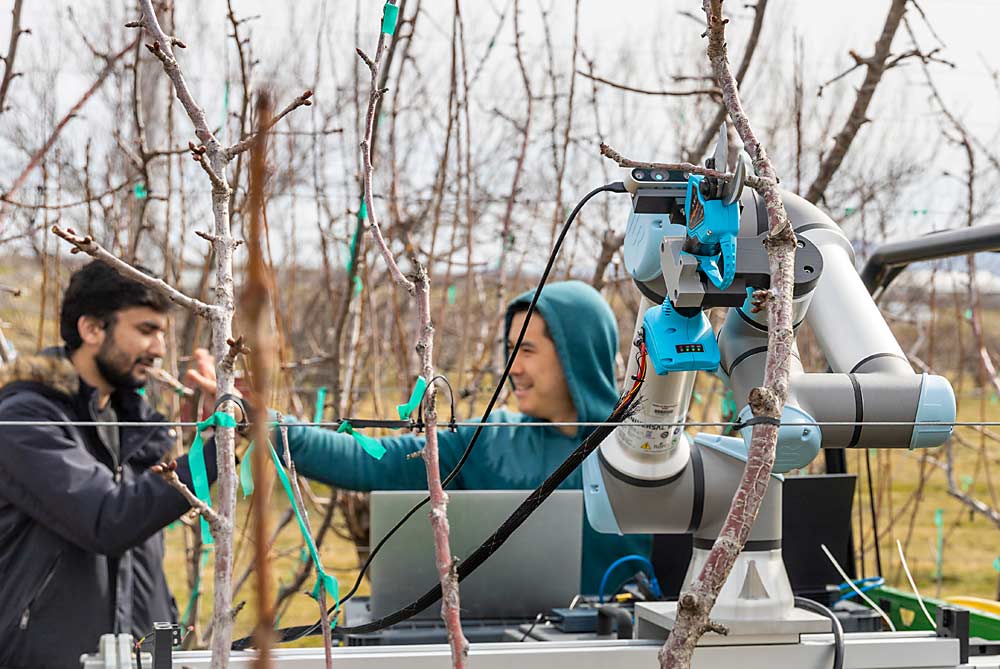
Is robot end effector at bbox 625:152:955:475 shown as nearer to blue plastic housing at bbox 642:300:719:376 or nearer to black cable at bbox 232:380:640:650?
blue plastic housing at bbox 642:300:719:376

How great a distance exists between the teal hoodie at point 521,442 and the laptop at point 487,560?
2.25ft

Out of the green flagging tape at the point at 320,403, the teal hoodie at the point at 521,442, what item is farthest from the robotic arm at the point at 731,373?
the teal hoodie at the point at 521,442

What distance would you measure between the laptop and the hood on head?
772 mm

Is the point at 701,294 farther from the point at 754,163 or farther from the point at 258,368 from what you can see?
the point at 258,368

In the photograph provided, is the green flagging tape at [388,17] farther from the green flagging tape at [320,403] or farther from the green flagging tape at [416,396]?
the green flagging tape at [320,403]

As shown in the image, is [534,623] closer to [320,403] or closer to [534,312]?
[320,403]

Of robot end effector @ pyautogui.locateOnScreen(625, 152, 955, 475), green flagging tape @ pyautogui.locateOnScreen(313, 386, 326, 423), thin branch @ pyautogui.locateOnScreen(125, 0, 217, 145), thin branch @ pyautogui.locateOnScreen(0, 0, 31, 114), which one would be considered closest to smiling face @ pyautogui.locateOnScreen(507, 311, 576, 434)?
green flagging tape @ pyautogui.locateOnScreen(313, 386, 326, 423)

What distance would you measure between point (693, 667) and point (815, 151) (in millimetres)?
3157

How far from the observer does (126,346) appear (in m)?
2.32

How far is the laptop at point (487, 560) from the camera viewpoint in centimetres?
153

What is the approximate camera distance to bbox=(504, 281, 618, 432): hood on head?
241 centimetres

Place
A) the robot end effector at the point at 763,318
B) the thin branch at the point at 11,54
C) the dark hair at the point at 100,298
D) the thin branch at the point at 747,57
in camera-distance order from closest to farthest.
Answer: the robot end effector at the point at 763,318, the thin branch at the point at 11,54, the thin branch at the point at 747,57, the dark hair at the point at 100,298

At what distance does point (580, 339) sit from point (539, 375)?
0.13 meters

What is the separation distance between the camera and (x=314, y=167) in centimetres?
304
